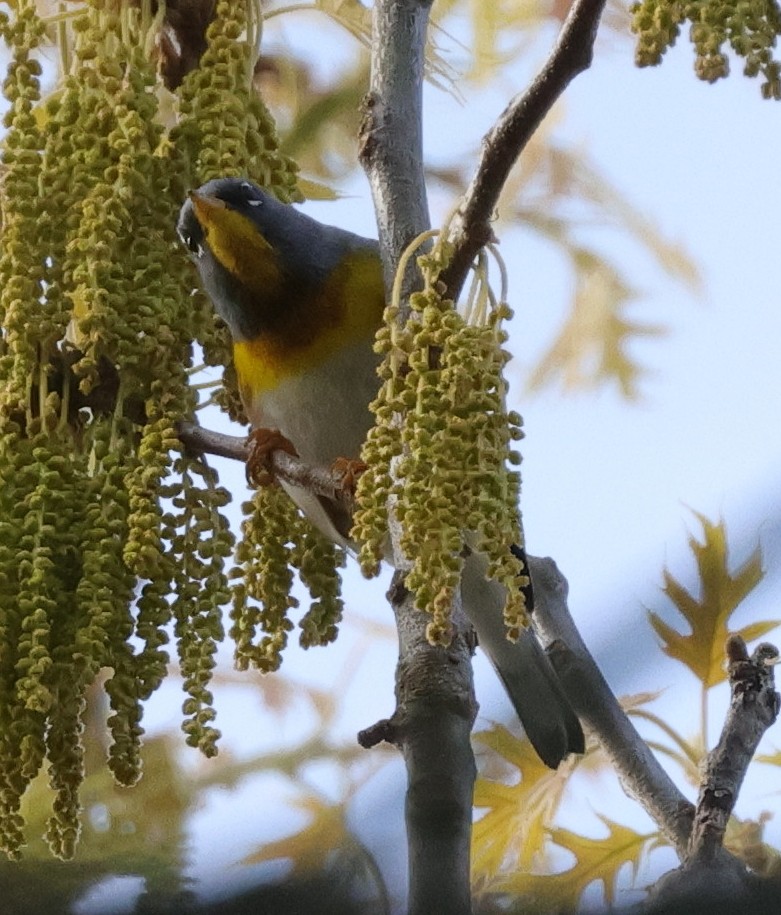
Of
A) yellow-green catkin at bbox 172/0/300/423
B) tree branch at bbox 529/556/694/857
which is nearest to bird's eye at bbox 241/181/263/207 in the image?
yellow-green catkin at bbox 172/0/300/423

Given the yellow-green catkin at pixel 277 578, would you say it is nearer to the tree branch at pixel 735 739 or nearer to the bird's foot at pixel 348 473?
the bird's foot at pixel 348 473

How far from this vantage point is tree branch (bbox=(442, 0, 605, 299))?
0.49 meters

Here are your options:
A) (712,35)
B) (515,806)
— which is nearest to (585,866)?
(515,806)

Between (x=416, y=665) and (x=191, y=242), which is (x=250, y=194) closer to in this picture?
(x=191, y=242)

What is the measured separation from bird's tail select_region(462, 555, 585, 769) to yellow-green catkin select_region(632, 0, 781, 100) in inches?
18.5

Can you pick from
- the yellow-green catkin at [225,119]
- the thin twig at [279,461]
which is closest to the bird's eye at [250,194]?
the yellow-green catkin at [225,119]

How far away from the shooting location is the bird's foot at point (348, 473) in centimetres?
64

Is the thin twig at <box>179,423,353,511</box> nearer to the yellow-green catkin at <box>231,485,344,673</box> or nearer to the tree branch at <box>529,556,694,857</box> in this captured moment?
the yellow-green catkin at <box>231,485,344,673</box>

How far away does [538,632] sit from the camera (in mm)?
808

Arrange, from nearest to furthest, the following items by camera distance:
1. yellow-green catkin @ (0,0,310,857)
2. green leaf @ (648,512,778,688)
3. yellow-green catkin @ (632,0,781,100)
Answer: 1. yellow-green catkin @ (632,0,781,100)
2. yellow-green catkin @ (0,0,310,857)
3. green leaf @ (648,512,778,688)

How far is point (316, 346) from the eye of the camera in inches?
33.3

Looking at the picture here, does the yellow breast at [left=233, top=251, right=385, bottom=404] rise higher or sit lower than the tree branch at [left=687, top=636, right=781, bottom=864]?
higher

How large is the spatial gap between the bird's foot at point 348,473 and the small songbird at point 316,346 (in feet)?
0.33

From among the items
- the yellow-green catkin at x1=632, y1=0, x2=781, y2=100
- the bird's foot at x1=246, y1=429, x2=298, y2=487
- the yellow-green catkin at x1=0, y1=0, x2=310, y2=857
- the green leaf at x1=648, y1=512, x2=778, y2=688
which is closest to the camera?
the yellow-green catkin at x1=632, y1=0, x2=781, y2=100
